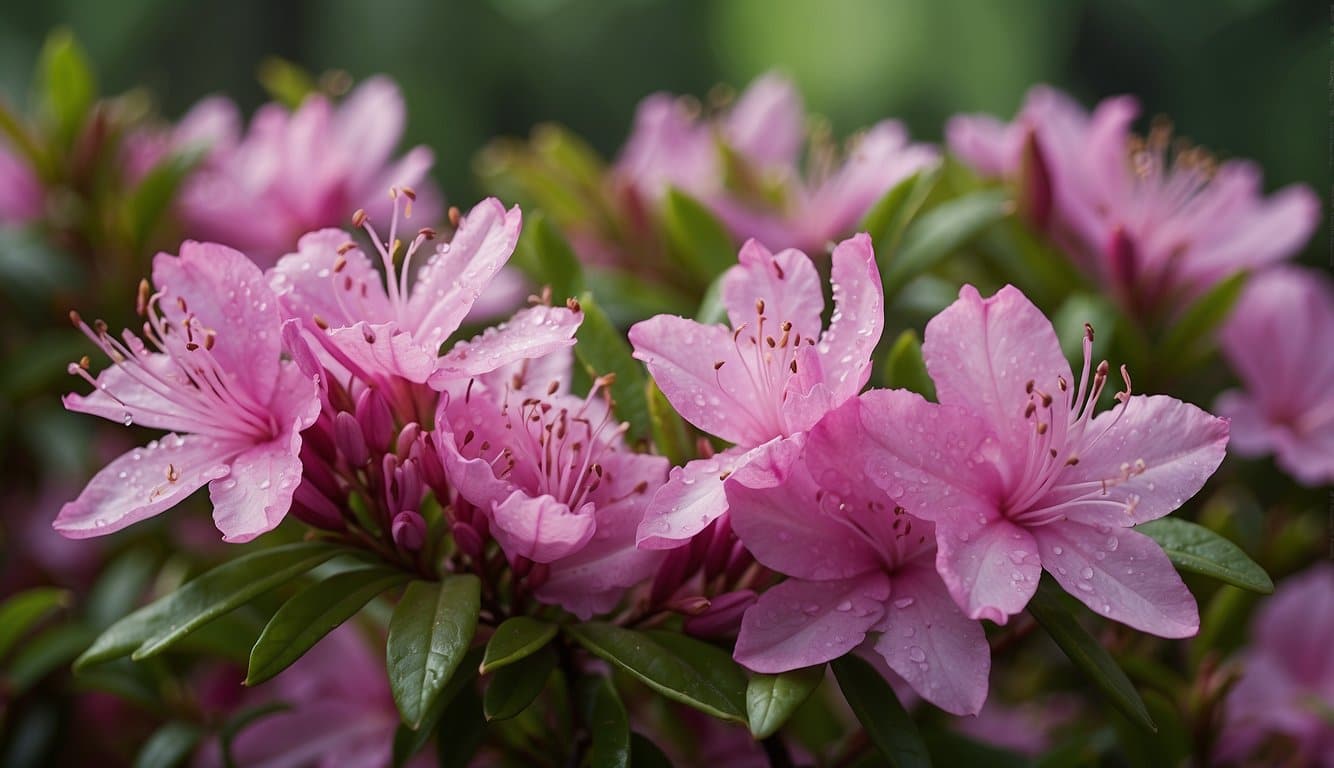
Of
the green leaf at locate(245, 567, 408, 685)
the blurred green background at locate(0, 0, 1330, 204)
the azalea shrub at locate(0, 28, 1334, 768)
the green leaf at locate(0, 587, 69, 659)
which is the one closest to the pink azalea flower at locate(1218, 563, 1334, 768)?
the azalea shrub at locate(0, 28, 1334, 768)

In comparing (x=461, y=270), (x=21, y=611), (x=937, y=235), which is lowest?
(x=21, y=611)

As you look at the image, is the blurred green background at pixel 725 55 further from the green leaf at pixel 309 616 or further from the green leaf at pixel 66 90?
the green leaf at pixel 309 616

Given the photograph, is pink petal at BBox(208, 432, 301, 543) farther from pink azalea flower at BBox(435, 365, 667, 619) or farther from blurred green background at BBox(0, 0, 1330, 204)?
blurred green background at BBox(0, 0, 1330, 204)

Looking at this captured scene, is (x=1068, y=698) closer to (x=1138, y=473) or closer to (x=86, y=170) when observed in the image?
(x=1138, y=473)

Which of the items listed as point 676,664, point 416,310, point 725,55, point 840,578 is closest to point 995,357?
point 840,578

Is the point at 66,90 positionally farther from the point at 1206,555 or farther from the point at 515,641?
the point at 1206,555

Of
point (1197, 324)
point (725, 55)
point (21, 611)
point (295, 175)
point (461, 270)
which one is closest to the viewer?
point (461, 270)
